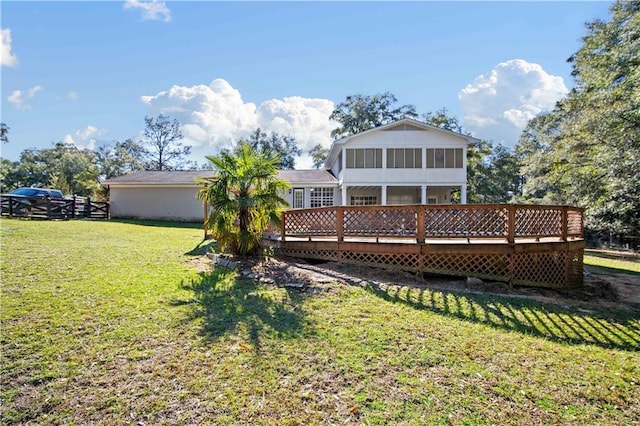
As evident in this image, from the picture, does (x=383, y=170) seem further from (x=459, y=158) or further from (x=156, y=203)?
(x=156, y=203)

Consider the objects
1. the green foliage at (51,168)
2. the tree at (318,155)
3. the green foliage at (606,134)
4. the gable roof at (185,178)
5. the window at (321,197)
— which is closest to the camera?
the green foliage at (606,134)

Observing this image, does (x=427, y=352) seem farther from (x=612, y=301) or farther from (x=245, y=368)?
(x=612, y=301)

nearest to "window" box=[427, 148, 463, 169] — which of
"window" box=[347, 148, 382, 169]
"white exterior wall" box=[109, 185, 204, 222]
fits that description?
"window" box=[347, 148, 382, 169]

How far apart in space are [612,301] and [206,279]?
28.5 ft

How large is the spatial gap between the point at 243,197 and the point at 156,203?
51.3 feet

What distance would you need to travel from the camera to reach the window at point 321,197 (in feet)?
66.8

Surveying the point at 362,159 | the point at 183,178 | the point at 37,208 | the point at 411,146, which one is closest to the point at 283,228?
the point at 362,159

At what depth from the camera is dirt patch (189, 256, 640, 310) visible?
6469mm

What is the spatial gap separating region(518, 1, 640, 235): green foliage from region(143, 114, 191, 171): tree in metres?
37.0

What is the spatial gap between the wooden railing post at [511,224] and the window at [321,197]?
13803 mm

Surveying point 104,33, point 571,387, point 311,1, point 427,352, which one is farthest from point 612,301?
point 104,33

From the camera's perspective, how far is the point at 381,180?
18625 mm

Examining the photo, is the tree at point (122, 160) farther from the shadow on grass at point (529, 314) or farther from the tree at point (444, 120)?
the shadow on grass at point (529, 314)

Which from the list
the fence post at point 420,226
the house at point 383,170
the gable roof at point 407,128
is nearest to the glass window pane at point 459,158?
the house at point 383,170
